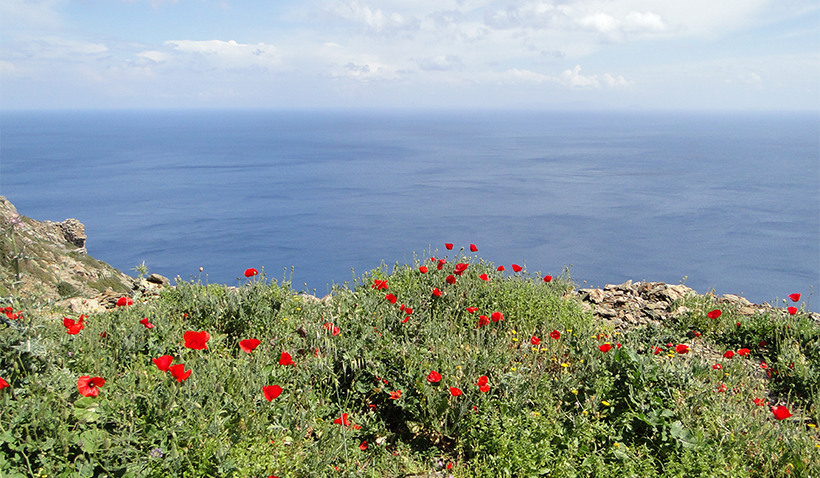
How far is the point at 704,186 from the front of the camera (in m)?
138

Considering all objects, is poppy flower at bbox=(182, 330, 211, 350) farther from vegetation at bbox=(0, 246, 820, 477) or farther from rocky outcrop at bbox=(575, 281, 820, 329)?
rocky outcrop at bbox=(575, 281, 820, 329)

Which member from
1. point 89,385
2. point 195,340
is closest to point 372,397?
point 195,340

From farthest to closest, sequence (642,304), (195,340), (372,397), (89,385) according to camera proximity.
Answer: (642,304) < (372,397) < (195,340) < (89,385)

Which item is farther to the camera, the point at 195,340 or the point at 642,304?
the point at 642,304

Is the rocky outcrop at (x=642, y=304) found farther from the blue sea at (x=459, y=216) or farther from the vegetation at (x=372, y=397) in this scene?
the blue sea at (x=459, y=216)

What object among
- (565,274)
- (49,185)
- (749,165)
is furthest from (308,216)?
(749,165)

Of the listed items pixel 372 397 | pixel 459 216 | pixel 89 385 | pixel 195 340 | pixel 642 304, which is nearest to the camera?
pixel 89 385

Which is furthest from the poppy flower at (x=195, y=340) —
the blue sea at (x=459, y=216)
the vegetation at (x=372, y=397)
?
the blue sea at (x=459, y=216)

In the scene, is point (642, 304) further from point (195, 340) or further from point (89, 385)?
point (89, 385)

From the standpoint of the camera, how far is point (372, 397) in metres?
4.82

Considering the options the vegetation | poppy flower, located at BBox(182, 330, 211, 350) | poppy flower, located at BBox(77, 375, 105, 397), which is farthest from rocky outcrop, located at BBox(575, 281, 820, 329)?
poppy flower, located at BBox(77, 375, 105, 397)

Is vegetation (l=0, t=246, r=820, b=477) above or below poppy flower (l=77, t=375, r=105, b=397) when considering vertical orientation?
below

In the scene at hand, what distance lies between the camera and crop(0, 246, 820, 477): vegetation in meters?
3.35

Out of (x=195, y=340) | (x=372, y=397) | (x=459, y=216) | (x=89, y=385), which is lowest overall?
(x=459, y=216)
